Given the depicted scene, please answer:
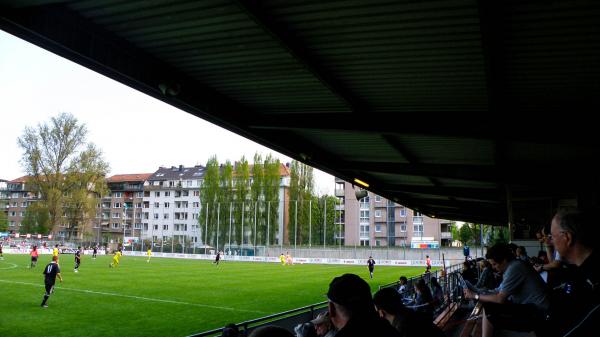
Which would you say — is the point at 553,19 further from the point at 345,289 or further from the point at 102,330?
the point at 102,330

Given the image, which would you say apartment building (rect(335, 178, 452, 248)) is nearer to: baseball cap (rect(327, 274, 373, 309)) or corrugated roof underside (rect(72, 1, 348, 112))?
corrugated roof underside (rect(72, 1, 348, 112))

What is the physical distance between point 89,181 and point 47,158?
234 inches

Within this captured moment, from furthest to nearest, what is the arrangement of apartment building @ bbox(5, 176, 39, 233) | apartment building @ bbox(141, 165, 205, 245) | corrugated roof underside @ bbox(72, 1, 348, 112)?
1. apartment building @ bbox(5, 176, 39, 233)
2. apartment building @ bbox(141, 165, 205, 245)
3. corrugated roof underside @ bbox(72, 1, 348, 112)

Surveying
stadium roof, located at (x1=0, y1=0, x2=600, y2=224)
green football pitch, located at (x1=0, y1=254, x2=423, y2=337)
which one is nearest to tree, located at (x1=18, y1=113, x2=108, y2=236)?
green football pitch, located at (x1=0, y1=254, x2=423, y2=337)

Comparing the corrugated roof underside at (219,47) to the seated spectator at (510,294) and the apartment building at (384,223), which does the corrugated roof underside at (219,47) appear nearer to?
the seated spectator at (510,294)

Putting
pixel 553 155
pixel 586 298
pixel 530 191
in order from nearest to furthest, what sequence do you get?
pixel 586 298 < pixel 553 155 < pixel 530 191

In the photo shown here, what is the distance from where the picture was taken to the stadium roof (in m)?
5.36

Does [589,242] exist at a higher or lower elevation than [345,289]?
higher

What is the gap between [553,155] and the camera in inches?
513

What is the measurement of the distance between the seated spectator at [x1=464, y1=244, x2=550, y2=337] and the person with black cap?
1722 millimetres

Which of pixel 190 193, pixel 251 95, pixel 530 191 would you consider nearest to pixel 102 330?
pixel 251 95

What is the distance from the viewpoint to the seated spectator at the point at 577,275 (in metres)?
2.18

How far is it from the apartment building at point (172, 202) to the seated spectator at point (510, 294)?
312ft

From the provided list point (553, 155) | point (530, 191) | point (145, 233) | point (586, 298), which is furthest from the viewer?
point (145, 233)
